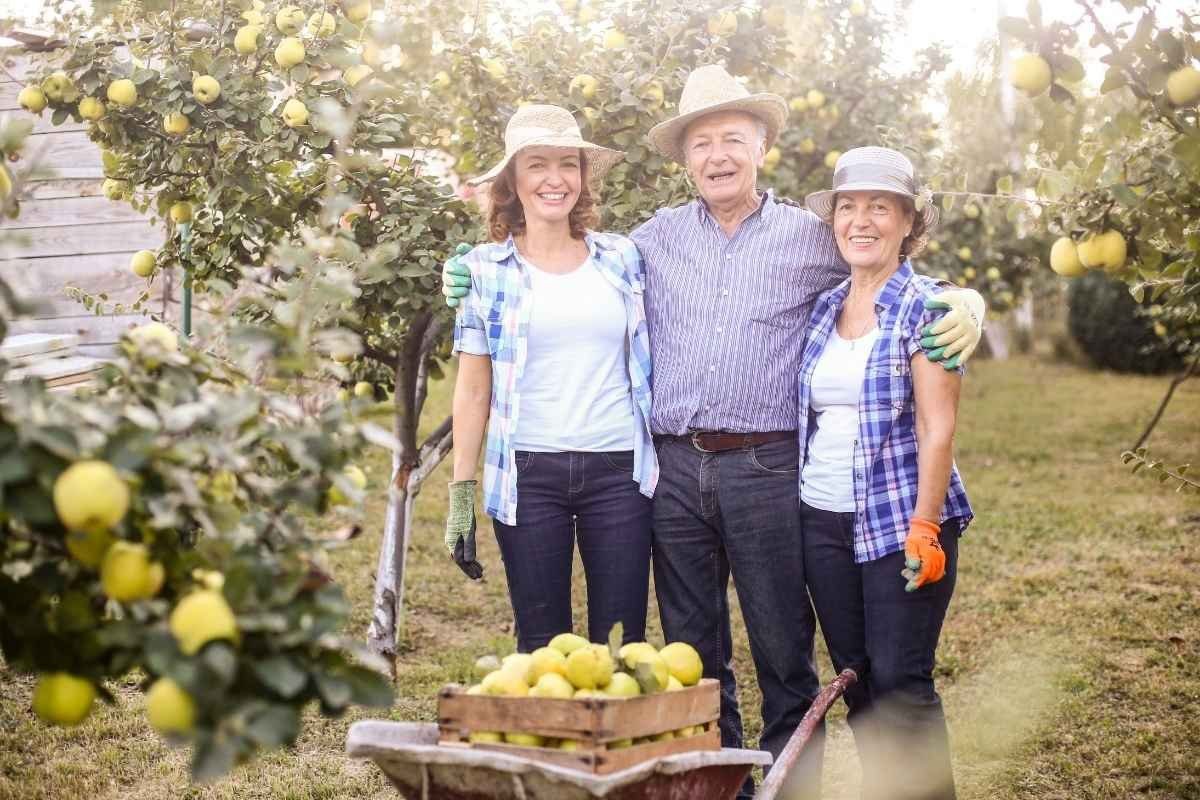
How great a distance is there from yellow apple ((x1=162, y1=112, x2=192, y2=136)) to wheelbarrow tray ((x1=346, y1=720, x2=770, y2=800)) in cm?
234

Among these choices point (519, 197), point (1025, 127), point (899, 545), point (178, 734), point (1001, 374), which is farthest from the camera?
point (1001, 374)

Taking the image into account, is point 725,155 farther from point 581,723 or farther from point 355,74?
point 581,723

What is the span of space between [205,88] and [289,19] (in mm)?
343

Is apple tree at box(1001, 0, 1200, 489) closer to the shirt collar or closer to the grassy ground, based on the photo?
the shirt collar

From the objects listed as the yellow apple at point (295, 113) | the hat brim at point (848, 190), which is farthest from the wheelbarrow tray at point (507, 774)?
the yellow apple at point (295, 113)

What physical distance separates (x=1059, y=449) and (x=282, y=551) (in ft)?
31.5

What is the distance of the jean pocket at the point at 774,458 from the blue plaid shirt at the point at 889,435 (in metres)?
0.22

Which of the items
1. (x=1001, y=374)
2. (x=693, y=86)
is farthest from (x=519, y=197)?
(x=1001, y=374)

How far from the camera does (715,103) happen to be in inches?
124

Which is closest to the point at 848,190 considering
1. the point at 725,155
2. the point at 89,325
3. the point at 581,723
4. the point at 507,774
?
the point at 725,155

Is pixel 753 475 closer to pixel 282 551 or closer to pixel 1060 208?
pixel 1060 208

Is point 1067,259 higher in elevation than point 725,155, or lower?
lower

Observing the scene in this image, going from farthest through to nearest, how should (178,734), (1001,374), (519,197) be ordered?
(1001,374), (519,197), (178,734)

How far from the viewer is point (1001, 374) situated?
15.8 m
